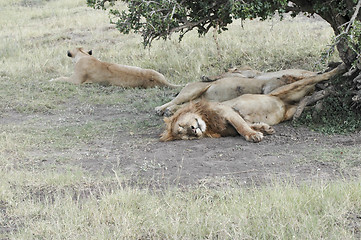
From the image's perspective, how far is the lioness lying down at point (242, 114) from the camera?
7031 millimetres

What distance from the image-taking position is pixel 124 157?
6.34m

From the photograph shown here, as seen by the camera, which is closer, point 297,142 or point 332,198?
point 332,198

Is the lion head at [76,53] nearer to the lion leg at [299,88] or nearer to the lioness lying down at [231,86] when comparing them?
the lioness lying down at [231,86]

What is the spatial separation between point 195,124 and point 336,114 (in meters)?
1.99

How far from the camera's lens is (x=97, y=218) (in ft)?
13.6

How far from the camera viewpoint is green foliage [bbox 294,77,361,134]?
721 cm

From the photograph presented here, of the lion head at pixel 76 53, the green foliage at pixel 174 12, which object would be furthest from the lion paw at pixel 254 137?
the lion head at pixel 76 53

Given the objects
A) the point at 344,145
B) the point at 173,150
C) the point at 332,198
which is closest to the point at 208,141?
the point at 173,150

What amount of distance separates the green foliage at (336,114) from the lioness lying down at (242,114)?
23 centimetres

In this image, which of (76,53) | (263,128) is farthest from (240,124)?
(76,53)

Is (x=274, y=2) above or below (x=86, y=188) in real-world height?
above

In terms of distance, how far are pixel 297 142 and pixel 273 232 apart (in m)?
3.16

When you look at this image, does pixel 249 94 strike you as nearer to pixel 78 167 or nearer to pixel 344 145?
pixel 344 145

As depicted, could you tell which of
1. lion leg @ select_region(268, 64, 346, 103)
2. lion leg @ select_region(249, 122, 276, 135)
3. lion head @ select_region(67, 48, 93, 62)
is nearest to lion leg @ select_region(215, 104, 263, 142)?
lion leg @ select_region(249, 122, 276, 135)
